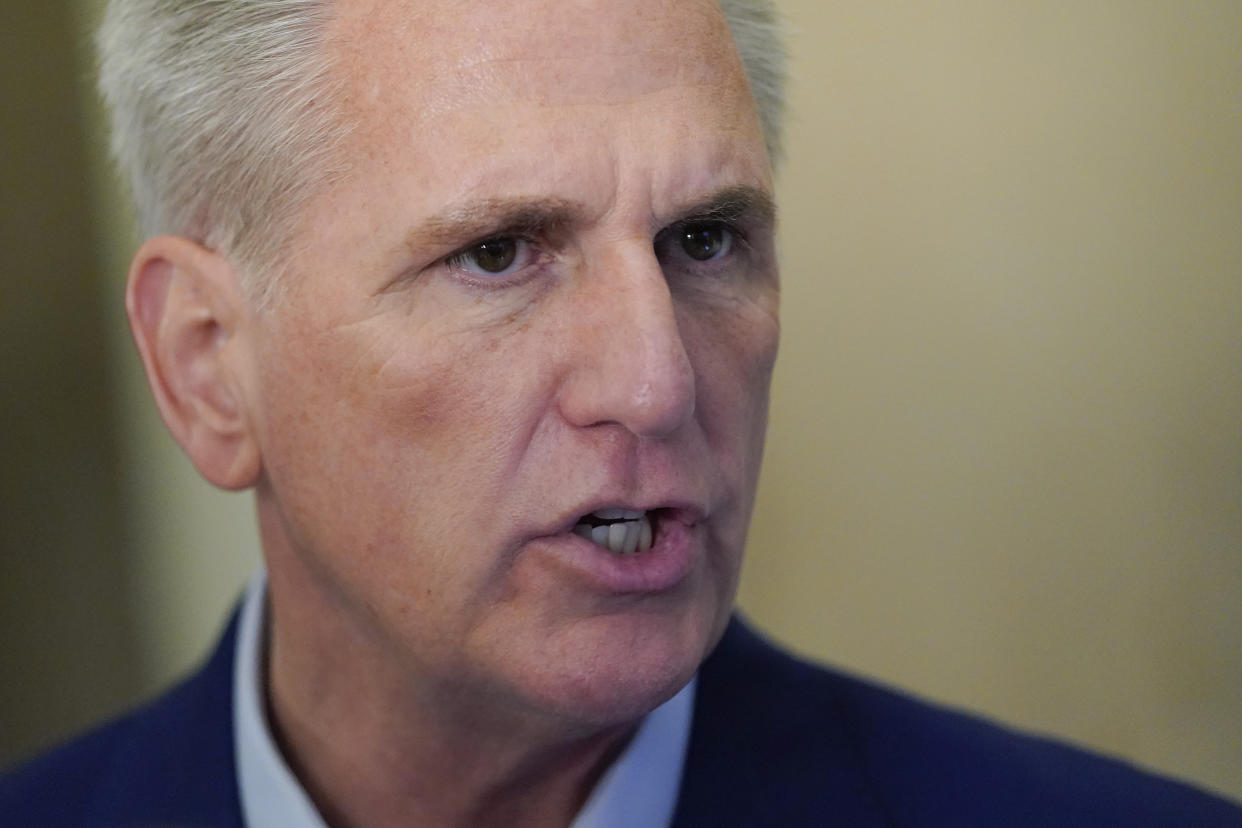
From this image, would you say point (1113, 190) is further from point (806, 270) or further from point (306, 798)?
point (306, 798)

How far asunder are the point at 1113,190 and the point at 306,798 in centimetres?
112

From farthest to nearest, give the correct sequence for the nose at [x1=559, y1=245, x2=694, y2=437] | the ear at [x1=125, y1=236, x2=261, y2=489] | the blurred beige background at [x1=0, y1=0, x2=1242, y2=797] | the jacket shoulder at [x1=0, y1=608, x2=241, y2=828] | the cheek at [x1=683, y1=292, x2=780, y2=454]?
the blurred beige background at [x1=0, y1=0, x2=1242, y2=797] → the jacket shoulder at [x1=0, y1=608, x2=241, y2=828] → the ear at [x1=125, y1=236, x2=261, y2=489] → the cheek at [x1=683, y1=292, x2=780, y2=454] → the nose at [x1=559, y1=245, x2=694, y2=437]

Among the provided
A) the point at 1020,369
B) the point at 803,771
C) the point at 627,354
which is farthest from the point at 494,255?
the point at 1020,369

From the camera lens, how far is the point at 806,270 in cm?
183

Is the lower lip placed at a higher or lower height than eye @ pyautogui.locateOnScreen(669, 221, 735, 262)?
lower

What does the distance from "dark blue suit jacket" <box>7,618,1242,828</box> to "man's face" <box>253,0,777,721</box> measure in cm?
23

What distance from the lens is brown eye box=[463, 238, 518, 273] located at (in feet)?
3.50

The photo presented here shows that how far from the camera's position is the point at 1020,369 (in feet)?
5.61

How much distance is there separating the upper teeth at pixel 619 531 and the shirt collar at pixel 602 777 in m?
0.21

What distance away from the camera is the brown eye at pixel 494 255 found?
1065 millimetres

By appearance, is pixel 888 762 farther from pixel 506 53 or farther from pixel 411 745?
pixel 506 53

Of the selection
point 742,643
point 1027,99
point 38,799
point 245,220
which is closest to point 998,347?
point 1027,99

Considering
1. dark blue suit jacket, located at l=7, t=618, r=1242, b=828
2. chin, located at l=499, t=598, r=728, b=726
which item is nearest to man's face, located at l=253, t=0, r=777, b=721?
chin, located at l=499, t=598, r=728, b=726

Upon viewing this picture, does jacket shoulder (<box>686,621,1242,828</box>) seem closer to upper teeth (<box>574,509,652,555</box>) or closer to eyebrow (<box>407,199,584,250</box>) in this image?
upper teeth (<box>574,509,652,555</box>)
